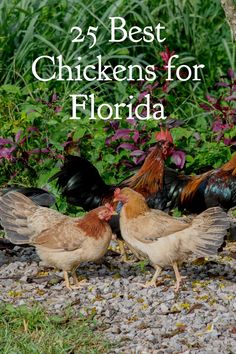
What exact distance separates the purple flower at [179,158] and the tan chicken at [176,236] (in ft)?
5.88

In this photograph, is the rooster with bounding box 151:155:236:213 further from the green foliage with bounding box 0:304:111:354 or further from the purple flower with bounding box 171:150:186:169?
the green foliage with bounding box 0:304:111:354

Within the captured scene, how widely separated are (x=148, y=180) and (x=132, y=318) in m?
1.93

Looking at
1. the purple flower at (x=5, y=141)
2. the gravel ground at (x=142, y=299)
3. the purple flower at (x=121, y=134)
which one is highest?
the purple flower at (x=121, y=134)

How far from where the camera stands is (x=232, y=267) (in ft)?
23.1

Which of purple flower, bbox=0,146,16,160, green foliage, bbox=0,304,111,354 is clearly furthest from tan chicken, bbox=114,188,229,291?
purple flower, bbox=0,146,16,160

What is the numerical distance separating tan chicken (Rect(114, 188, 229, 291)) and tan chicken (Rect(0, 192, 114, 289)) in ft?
0.71

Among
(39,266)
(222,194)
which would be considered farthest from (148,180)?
(39,266)

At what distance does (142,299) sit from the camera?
6.29 meters

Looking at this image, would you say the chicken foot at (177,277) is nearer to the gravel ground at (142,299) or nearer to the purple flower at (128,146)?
the gravel ground at (142,299)

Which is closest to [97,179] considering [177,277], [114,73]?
[177,277]

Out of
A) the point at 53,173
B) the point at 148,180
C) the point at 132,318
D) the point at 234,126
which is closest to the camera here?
the point at 132,318

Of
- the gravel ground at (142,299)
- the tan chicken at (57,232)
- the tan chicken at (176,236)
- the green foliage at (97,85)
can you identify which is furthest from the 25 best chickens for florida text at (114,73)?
the tan chicken at (176,236)

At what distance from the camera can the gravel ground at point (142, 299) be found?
557 cm

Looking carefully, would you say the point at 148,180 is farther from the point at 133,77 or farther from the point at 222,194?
the point at 133,77
